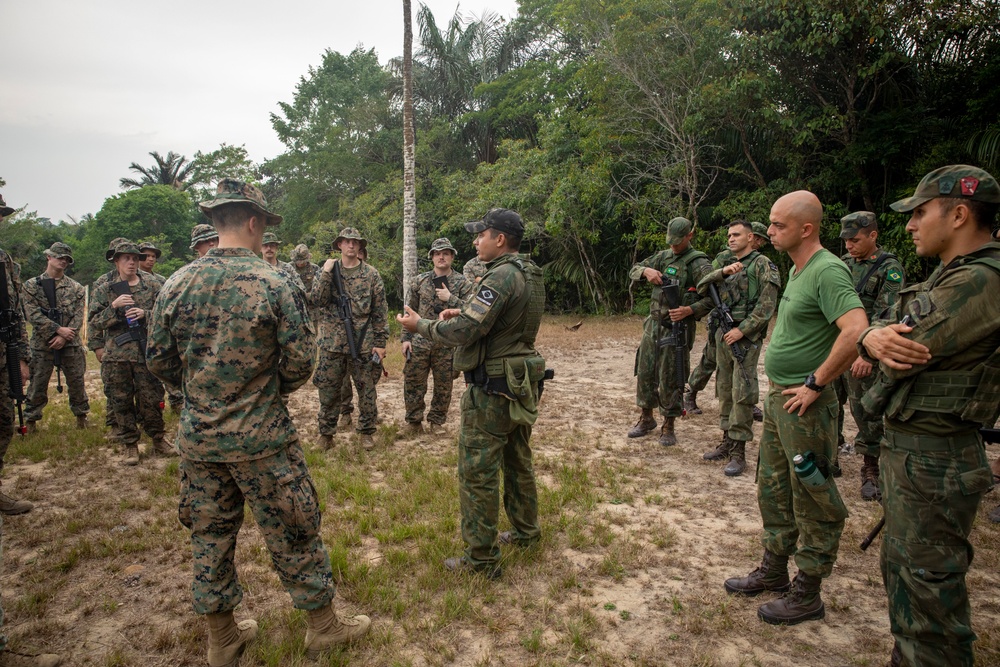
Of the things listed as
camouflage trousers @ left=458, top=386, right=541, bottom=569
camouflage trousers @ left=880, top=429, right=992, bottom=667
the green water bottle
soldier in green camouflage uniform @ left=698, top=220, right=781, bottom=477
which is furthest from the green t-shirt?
soldier in green camouflage uniform @ left=698, top=220, right=781, bottom=477

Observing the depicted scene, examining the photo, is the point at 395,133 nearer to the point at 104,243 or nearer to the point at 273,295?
the point at 104,243

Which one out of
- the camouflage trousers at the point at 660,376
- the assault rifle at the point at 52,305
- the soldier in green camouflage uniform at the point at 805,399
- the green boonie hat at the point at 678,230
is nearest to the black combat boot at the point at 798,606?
the soldier in green camouflage uniform at the point at 805,399

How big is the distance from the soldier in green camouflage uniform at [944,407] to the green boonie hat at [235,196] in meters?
2.86

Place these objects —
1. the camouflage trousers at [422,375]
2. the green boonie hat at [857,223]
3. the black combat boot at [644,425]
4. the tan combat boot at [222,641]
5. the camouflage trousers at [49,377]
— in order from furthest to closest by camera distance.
Result: 1. the camouflage trousers at [49,377]
2. the camouflage trousers at [422,375]
3. the black combat boot at [644,425]
4. the green boonie hat at [857,223]
5. the tan combat boot at [222,641]

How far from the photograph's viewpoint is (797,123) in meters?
13.1

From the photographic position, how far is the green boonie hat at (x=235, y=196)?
265 cm

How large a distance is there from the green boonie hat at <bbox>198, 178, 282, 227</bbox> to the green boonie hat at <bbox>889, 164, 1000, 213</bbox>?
2854 mm

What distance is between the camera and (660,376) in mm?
5945

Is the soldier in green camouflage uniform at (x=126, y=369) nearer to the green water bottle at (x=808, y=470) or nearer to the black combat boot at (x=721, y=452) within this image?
the black combat boot at (x=721, y=452)

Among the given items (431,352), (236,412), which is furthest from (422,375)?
(236,412)

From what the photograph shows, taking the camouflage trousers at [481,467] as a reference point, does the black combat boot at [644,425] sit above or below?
below

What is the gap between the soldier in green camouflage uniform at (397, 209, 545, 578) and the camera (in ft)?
10.7

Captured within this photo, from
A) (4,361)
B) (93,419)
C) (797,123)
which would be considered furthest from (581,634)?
(797,123)

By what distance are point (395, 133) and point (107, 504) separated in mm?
22798
